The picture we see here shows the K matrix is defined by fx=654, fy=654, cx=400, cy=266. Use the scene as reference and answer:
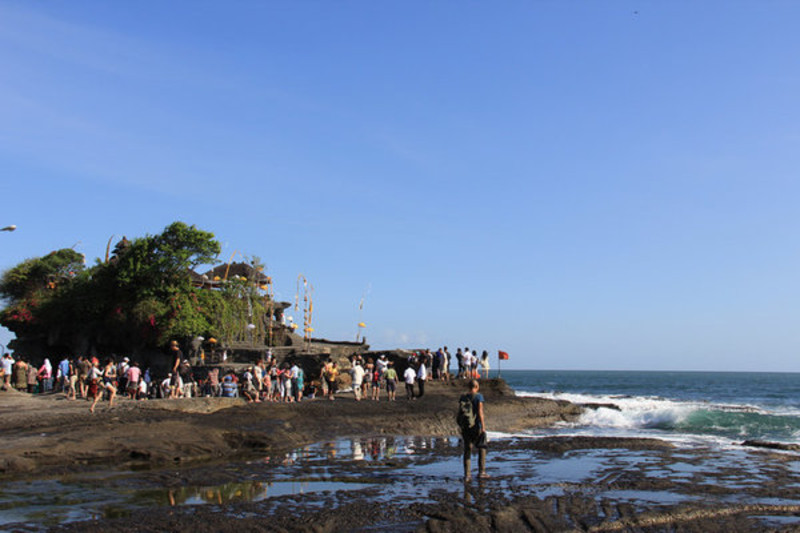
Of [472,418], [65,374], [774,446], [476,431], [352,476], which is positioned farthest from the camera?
[65,374]

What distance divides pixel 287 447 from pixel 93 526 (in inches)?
306

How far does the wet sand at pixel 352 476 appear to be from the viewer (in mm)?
8398

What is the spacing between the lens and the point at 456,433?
20.3 meters

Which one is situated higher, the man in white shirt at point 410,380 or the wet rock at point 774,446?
the man in white shirt at point 410,380

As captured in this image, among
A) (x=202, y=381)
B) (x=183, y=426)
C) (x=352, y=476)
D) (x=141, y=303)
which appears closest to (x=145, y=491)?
(x=352, y=476)

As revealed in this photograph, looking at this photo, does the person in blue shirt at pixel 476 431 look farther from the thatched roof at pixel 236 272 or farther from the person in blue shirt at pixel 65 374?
the thatched roof at pixel 236 272

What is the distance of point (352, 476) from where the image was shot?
11383 millimetres

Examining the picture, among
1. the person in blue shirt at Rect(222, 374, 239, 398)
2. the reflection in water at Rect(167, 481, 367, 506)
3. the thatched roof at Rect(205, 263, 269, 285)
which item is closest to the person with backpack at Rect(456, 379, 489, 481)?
the reflection in water at Rect(167, 481, 367, 506)

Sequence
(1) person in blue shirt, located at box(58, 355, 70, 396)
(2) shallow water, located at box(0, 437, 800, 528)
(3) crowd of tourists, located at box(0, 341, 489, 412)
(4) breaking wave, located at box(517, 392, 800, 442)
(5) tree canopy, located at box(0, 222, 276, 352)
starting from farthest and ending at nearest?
(5) tree canopy, located at box(0, 222, 276, 352), (4) breaking wave, located at box(517, 392, 800, 442), (1) person in blue shirt, located at box(58, 355, 70, 396), (3) crowd of tourists, located at box(0, 341, 489, 412), (2) shallow water, located at box(0, 437, 800, 528)

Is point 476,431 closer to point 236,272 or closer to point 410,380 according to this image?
point 410,380

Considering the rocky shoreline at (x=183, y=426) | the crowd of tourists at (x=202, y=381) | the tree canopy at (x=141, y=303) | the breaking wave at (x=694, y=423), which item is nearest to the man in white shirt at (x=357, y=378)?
the crowd of tourists at (x=202, y=381)

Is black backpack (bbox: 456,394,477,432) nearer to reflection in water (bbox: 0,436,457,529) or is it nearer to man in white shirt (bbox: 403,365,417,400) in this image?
reflection in water (bbox: 0,436,457,529)

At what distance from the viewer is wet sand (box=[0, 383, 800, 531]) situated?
27.6 ft

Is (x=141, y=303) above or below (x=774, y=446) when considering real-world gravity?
above
